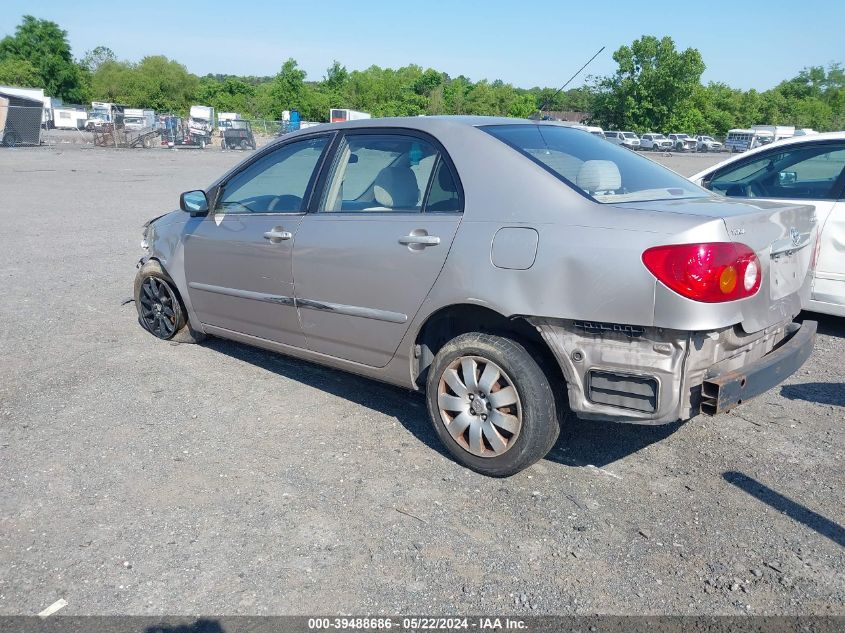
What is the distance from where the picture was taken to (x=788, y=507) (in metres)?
3.62

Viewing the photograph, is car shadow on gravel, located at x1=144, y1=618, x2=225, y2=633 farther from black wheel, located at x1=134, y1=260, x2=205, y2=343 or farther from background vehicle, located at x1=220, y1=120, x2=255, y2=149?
background vehicle, located at x1=220, y1=120, x2=255, y2=149

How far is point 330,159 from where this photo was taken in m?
4.72

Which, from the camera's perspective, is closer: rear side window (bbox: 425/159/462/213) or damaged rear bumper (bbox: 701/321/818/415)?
damaged rear bumper (bbox: 701/321/818/415)

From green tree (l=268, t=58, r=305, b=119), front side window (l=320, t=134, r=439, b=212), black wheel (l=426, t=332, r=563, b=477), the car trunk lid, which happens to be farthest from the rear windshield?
green tree (l=268, t=58, r=305, b=119)

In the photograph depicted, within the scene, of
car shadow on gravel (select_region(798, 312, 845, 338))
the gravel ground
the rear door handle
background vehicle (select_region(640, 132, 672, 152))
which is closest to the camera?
the gravel ground

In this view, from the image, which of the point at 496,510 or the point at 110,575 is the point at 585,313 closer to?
the point at 496,510

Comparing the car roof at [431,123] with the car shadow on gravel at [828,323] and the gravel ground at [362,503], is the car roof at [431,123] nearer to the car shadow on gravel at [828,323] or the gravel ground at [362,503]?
the gravel ground at [362,503]

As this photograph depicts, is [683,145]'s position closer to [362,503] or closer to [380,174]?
[380,174]

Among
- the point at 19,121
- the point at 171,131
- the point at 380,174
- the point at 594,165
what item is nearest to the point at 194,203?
the point at 380,174

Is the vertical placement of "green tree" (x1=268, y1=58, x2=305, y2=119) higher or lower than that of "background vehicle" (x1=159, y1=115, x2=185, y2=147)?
higher

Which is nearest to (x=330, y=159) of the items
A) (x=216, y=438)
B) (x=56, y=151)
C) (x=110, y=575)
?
(x=216, y=438)

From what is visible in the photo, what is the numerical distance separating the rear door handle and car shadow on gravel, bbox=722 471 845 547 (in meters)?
1.92

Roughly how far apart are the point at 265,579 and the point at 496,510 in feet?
3.69

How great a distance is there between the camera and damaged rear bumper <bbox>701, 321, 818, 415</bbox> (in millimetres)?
3355
